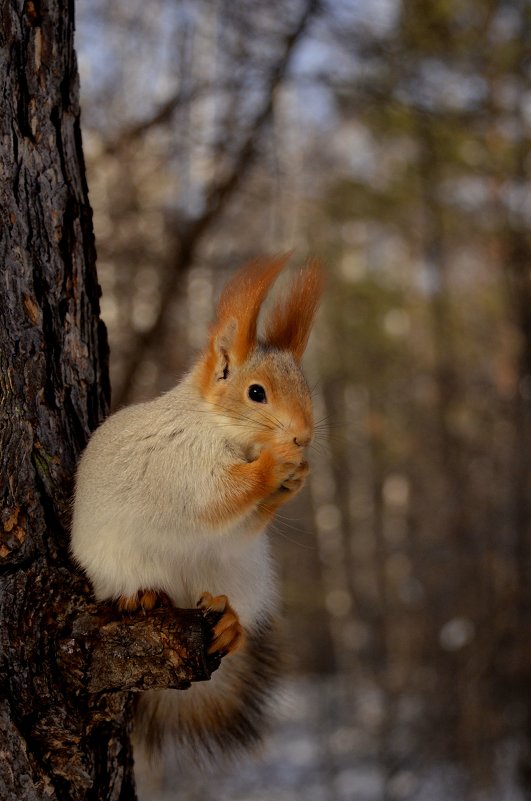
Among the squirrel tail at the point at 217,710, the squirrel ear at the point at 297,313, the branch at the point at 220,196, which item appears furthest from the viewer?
the branch at the point at 220,196

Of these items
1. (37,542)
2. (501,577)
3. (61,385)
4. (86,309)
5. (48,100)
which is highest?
(48,100)

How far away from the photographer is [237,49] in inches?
176

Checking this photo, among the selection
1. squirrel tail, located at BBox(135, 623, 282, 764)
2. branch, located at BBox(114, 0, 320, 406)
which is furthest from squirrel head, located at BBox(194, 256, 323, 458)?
branch, located at BBox(114, 0, 320, 406)

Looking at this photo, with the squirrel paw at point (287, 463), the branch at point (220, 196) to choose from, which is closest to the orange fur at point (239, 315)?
the squirrel paw at point (287, 463)

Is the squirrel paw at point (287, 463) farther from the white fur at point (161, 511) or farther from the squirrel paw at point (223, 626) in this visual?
the squirrel paw at point (223, 626)

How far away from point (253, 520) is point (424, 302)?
1027 centimetres

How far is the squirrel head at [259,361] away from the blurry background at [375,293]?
18 centimetres

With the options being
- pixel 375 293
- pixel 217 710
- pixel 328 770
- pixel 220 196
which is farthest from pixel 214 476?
pixel 375 293

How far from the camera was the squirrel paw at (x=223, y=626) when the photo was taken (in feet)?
4.33

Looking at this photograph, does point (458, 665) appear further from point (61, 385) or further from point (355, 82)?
point (61, 385)

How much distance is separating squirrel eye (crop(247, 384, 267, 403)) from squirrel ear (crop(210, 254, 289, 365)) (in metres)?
0.07

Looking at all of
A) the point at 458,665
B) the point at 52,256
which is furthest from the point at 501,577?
the point at 52,256

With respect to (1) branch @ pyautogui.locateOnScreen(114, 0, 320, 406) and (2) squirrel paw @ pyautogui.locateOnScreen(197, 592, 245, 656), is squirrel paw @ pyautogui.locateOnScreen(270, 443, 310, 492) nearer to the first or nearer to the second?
(2) squirrel paw @ pyautogui.locateOnScreen(197, 592, 245, 656)

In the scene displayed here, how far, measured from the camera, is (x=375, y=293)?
955cm
